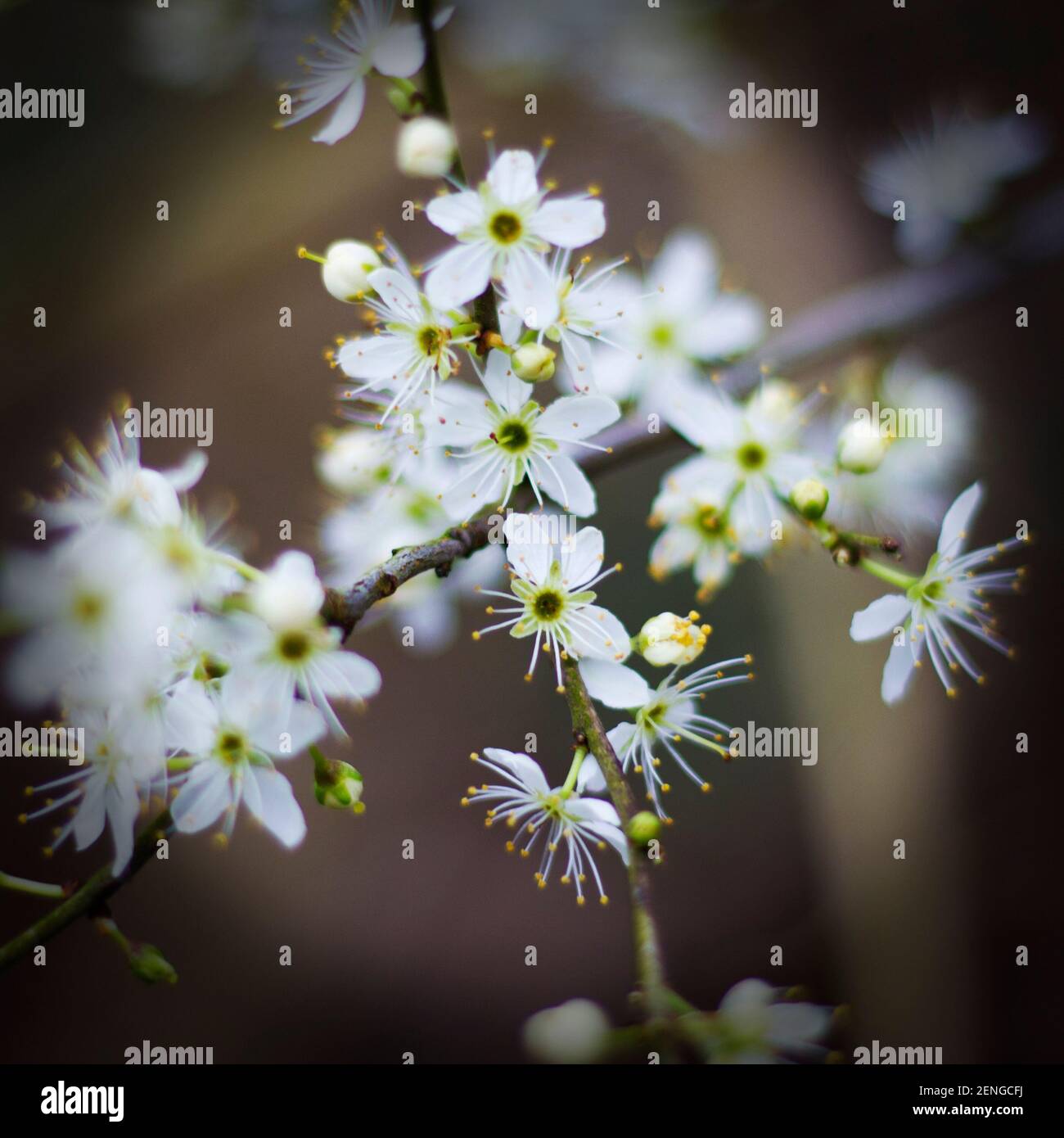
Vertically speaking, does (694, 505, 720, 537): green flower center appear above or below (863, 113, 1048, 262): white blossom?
below

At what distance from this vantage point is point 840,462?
106 cm

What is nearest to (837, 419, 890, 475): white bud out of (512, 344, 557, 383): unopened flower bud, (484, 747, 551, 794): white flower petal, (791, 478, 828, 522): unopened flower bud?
(791, 478, 828, 522): unopened flower bud

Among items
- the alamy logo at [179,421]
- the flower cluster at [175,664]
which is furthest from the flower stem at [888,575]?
the alamy logo at [179,421]

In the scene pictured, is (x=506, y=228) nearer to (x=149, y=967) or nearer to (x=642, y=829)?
(x=642, y=829)

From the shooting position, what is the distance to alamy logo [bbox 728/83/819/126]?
5.57 ft

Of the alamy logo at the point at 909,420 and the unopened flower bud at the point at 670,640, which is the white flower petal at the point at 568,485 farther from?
the alamy logo at the point at 909,420

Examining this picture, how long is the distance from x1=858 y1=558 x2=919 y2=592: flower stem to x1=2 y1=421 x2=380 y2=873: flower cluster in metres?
0.55

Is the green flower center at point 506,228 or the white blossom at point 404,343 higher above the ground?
the green flower center at point 506,228

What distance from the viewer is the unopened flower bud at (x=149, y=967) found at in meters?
0.93

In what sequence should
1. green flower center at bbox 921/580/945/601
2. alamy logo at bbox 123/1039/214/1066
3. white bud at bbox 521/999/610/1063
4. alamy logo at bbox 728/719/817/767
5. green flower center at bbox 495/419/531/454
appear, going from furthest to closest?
alamy logo at bbox 728/719/817/767
alamy logo at bbox 123/1039/214/1066
green flower center at bbox 921/580/945/601
green flower center at bbox 495/419/531/454
white bud at bbox 521/999/610/1063

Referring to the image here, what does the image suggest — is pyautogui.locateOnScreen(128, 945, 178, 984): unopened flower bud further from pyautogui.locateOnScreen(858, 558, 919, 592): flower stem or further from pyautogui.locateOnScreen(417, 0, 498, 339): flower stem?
pyautogui.locateOnScreen(858, 558, 919, 592): flower stem

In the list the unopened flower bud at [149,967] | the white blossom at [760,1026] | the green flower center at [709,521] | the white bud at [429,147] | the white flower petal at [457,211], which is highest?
the white bud at [429,147]

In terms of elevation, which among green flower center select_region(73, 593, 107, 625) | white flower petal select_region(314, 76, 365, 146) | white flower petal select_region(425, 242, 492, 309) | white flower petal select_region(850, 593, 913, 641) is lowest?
white flower petal select_region(850, 593, 913, 641)

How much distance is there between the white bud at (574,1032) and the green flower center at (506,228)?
71 centimetres
